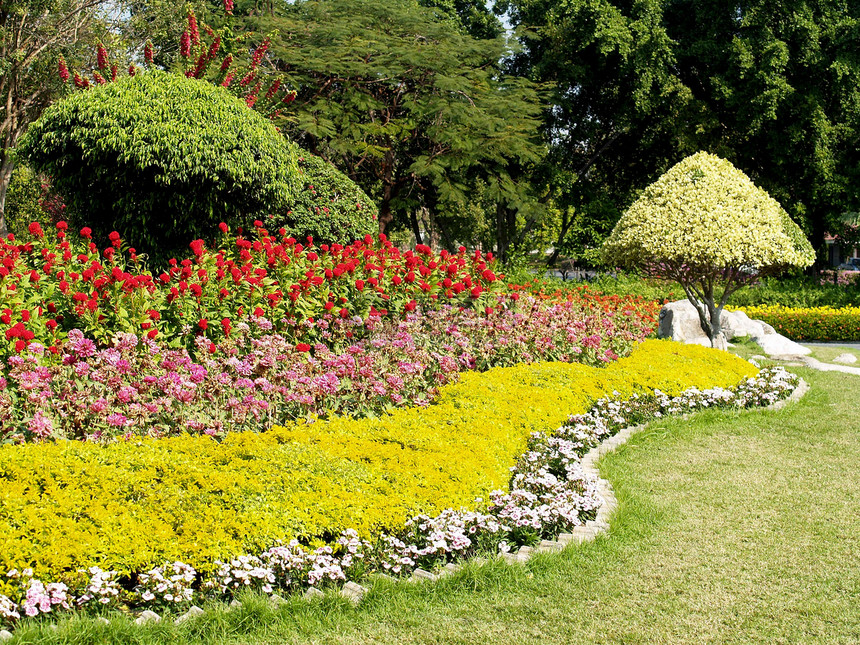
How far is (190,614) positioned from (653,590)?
2.09 m

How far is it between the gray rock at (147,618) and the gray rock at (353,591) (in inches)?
30.4

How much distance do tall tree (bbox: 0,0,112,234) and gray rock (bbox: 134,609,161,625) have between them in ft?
54.0

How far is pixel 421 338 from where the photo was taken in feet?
23.0

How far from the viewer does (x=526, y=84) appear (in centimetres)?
2066

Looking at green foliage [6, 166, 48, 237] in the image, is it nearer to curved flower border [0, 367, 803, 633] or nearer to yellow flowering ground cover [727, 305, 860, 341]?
yellow flowering ground cover [727, 305, 860, 341]

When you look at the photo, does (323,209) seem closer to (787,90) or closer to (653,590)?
(653,590)

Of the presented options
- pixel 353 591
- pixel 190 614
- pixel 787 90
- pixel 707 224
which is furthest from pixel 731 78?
pixel 190 614

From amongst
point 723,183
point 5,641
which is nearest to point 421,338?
point 5,641

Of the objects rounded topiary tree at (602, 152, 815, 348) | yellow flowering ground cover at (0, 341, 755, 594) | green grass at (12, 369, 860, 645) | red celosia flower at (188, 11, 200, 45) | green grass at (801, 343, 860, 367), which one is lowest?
green grass at (12, 369, 860, 645)

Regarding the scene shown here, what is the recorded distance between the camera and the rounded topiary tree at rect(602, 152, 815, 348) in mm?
10281

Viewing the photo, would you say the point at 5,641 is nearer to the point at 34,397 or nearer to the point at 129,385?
the point at 34,397

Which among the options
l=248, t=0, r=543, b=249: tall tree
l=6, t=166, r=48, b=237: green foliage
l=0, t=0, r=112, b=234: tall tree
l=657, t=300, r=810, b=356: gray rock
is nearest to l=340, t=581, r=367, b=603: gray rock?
l=657, t=300, r=810, b=356: gray rock

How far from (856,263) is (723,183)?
44309mm

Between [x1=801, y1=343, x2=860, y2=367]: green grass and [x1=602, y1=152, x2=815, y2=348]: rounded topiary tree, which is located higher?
[x1=602, y1=152, x2=815, y2=348]: rounded topiary tree
